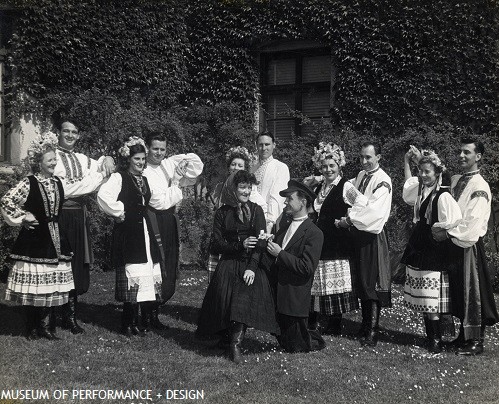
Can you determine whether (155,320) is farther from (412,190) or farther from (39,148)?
(412,190)

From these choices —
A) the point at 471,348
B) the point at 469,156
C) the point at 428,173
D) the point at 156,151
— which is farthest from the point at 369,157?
the point at 156,151

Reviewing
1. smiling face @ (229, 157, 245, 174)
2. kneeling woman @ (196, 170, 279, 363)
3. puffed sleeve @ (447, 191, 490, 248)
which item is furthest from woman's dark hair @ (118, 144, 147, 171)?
puffed sleeve @ (447, 191, 490, 248)

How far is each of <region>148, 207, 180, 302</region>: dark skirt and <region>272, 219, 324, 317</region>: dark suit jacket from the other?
142 cm

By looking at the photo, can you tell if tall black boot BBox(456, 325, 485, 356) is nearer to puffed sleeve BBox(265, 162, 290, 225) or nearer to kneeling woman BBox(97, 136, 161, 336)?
puffed sleeve BBox(265, 162, 290, 225)

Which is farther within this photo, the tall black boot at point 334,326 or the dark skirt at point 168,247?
the dark skirt at point 168,247

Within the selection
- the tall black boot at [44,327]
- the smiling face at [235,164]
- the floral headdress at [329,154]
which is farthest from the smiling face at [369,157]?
the tall black boot at [44,327]

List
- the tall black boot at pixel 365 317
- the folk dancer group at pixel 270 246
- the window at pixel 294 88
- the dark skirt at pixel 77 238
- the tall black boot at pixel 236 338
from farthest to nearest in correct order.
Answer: the window at pixel 294 88 < the dark skirt at pixel 77 238 < the tall black boot at pixel 365 317 < the folk dancer group at pixel 270 246 < the tall black boot at pixel 236 338

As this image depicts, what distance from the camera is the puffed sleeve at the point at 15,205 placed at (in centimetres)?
529

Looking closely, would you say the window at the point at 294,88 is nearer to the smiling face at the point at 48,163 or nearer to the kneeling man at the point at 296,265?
the kneeling man at the point at 296,265

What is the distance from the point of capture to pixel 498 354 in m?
5.49

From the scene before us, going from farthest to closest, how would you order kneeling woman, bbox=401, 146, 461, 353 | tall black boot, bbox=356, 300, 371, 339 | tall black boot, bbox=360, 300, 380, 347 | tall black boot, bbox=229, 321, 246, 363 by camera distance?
1. tall black boot, bbox=356, 300, 371, 339
2. tall black boot, bbox=360, 300, 380, 347
3. kneeling woman, bbox=401, 146, 461, 353
4. tall black boot, bbox=229, 321, 246, 363

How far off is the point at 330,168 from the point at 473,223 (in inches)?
50.6

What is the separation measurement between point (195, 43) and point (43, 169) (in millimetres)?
6490

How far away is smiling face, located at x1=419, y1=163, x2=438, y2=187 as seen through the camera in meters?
5.53
